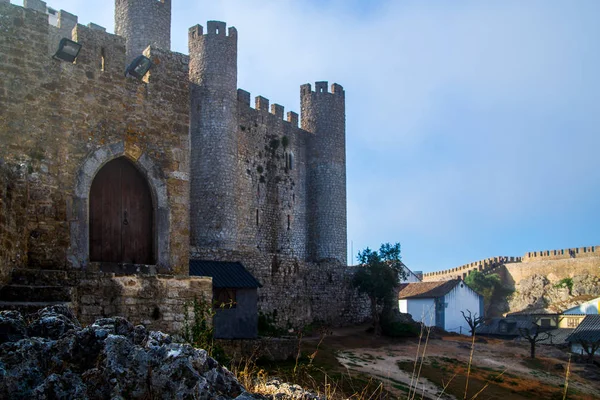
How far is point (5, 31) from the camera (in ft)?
26.9

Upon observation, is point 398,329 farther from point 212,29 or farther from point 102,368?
point 102,368

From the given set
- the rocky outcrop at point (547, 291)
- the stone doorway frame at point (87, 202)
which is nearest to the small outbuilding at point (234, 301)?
the stone doorway frame at point (87, 202)

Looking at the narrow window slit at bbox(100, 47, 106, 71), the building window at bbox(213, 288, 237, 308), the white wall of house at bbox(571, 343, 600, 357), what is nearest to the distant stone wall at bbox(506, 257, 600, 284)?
the white wall of house at bbox(571, 343, 600, 357)

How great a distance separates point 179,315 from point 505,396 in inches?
600

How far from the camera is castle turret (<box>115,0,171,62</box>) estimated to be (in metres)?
31.2

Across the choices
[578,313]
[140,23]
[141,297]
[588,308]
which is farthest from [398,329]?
[141,297]

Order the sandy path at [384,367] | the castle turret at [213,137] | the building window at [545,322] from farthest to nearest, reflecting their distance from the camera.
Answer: the building window at [545,322], the castle turret at [213,137], the sandy path at [384,367]

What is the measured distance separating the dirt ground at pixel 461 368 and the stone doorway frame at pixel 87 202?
921 cm

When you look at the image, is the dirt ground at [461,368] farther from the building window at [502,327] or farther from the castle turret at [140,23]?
the castle turret at [140,23]

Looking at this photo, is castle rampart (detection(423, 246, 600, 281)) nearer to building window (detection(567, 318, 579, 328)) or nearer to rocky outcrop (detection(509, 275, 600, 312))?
rocky outcrop (detection(509, 275, 600, 312))

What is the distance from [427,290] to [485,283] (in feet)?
68.8

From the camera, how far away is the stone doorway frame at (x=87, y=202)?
8.66 metres

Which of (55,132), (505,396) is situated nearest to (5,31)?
(55,132)

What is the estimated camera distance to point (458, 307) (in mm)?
48281
